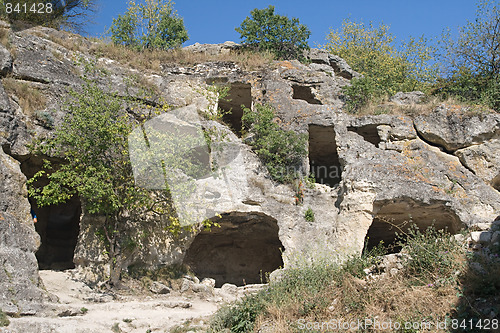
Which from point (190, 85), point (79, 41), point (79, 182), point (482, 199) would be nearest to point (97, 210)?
point (79, 182)

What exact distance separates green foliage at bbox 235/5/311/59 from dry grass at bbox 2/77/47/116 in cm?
939

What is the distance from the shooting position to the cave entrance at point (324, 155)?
53.3ft

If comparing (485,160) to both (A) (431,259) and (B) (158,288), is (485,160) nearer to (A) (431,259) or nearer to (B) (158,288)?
(A) (431,259)

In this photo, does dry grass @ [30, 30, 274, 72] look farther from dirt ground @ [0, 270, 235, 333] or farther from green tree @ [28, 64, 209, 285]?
dirt ground @ [0, 270, 235, 333]

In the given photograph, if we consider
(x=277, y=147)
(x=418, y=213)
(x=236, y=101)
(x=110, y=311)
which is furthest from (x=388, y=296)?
(x=236, y=101)

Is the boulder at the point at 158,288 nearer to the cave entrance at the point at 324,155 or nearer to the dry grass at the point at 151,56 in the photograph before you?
the cave entrance at the point at 324,155

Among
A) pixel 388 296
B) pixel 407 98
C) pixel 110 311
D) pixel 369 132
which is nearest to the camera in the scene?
pixel 388 296

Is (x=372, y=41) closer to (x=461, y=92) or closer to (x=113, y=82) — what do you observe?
(x=461, y=92)

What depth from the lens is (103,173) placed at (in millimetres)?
11664

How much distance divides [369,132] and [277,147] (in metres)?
3.19

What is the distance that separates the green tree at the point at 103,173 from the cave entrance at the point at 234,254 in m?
3.21

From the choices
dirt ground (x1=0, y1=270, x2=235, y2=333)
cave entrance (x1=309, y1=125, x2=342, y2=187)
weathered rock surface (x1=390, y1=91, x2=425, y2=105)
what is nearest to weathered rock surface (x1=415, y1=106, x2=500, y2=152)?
weathered rock surface (x1=390, y1=91, x2=425, y2=105)

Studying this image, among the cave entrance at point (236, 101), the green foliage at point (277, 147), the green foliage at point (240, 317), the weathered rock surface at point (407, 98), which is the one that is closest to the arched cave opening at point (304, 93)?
the cave entrance at point (236, 101)

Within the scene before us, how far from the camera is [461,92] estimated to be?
17.7 m
